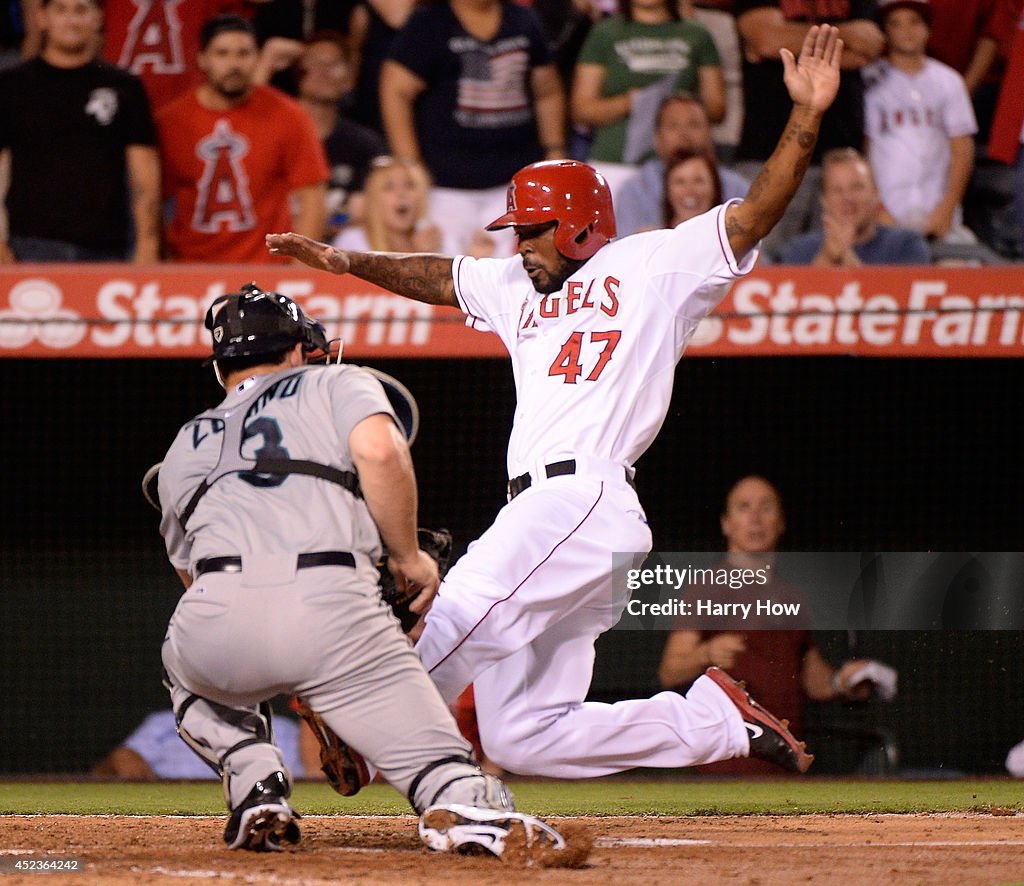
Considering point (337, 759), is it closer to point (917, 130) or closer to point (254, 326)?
point (254, 326)

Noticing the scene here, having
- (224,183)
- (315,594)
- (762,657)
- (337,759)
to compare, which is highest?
(224,183)

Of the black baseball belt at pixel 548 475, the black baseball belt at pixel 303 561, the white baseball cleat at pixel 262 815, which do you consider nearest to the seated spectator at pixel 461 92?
the black baseball belt at pixel 548 475

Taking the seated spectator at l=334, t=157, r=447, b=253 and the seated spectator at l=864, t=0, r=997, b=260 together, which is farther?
the seated spectator at l=864, t=0, r=997, b=260

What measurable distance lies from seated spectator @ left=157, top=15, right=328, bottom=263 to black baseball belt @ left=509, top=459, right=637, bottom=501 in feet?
9.66

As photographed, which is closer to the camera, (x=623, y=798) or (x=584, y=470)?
(x=584, y=470)

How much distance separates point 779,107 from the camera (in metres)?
6.86

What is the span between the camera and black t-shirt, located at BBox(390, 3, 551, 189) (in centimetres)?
670

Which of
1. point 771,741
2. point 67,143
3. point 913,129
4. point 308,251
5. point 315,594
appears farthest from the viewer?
point 913,129

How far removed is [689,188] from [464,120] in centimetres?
113

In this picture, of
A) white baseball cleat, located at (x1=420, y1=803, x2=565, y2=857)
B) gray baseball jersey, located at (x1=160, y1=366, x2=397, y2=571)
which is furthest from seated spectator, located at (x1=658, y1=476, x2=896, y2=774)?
gray baseball jersey, located at (x1=160, y1=366, x2=397, y2=571)

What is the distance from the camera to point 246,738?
133 inches

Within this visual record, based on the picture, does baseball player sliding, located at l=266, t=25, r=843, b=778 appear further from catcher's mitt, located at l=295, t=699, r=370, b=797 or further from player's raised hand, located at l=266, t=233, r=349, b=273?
player's raised hand, located at l=266, t=233, r=349, b=273

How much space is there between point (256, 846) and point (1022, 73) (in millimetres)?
5304

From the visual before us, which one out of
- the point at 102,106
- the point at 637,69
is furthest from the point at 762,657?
the point at 102,106
